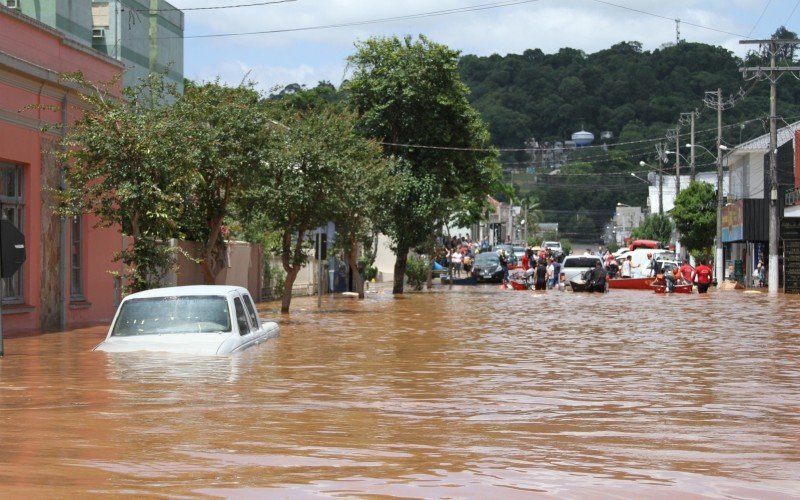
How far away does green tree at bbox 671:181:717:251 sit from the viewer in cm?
7731

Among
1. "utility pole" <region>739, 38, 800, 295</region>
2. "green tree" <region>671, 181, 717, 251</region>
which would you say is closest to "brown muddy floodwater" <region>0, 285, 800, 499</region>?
"utility pole" <region>739, 38, 800, 295</region>

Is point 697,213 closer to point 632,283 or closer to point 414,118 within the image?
point 632,283

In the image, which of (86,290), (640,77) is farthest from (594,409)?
(640,77)

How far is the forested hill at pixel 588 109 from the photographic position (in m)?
131

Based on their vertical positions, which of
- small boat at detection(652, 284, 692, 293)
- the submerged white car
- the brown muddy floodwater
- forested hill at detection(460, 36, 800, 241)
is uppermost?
forested hill at detection(460, 36, 800, 241)

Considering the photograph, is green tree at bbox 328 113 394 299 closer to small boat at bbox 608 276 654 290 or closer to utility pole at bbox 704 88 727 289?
small boat at bbox 608 276 654 290

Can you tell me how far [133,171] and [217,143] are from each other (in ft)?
10.4

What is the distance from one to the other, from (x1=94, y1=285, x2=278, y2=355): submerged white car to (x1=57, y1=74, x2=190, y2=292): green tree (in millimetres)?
6336

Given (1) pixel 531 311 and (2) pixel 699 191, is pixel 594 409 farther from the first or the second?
(2) pixel 699 191

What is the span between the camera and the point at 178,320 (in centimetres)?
1659

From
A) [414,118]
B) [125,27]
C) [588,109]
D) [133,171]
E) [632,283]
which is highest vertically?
[588,109]

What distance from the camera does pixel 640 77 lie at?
14238 cm

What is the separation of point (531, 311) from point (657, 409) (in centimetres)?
2412

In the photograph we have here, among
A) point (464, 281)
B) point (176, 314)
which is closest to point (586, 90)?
point (464, 281)
